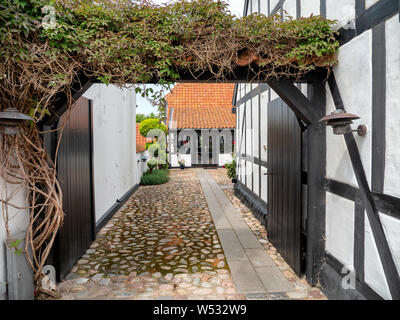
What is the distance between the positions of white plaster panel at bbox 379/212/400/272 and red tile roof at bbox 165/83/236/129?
14478mm

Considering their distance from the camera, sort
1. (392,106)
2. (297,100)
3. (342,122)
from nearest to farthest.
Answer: (392,106), (342,122), (297,100)

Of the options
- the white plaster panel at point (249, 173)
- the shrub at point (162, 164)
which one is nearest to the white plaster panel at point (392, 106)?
the white plaster panel at point (249, 173)

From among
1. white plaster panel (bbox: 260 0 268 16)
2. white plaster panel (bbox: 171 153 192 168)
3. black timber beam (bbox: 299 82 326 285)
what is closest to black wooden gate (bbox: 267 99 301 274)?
black timber beam (bbox: 299 82 326 285)

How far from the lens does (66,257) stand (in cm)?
361

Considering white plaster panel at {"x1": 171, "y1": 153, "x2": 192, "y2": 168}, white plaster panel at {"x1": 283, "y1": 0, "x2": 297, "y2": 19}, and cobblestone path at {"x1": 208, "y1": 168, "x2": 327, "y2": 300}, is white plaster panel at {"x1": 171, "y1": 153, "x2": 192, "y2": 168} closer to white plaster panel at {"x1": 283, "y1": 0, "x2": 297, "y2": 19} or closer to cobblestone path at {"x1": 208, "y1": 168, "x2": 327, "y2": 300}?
cobblestone path at {"x1": 208, "y1": 168, "x2": 327, "y2": 300}

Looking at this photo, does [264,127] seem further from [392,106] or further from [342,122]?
[392,106]

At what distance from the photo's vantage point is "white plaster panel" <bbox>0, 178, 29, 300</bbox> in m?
2.65

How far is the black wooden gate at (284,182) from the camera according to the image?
11.8 feet

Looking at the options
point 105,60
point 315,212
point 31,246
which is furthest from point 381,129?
point 31,246

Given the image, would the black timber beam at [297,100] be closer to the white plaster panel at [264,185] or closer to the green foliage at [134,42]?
the green foliage at [134,42]

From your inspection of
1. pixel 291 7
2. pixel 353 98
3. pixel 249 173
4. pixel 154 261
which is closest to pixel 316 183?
pixel 353 98

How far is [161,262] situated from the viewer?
13.3ft

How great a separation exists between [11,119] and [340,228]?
3.41 m
